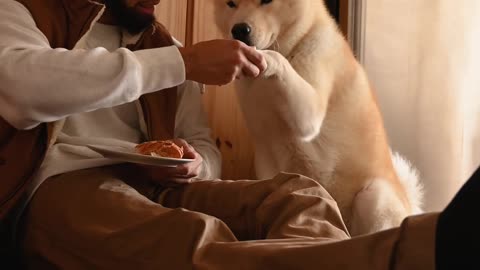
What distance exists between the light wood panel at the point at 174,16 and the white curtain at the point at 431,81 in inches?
26.0

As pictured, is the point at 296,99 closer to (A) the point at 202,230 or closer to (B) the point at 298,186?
(B) the point at 298,186

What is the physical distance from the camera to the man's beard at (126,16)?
3.79ft

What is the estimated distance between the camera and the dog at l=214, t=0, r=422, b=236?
134 centimetres

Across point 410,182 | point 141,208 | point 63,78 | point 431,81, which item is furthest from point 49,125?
→ point 431,81

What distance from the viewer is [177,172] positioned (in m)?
1.01

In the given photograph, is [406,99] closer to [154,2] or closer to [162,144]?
[154,2]

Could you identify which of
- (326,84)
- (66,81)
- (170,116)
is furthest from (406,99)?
(66,81)

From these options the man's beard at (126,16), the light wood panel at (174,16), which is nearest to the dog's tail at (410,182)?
the light wood panel at (174,16)

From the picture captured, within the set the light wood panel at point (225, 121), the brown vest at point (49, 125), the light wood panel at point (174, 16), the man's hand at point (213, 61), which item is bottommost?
the light wood panel at point (225, 121)

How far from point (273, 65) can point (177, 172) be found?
1.14ft

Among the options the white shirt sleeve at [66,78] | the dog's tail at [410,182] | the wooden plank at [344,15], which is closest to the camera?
the white shirt sleeve at [66,78]

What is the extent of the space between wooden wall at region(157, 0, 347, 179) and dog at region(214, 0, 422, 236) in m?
0.17

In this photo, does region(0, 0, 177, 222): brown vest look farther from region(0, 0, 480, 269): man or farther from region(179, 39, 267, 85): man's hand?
region(179, 39, 267, 85): man's hand

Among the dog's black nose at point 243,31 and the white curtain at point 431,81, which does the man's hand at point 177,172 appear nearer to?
the dog's black nose at point 243,31
